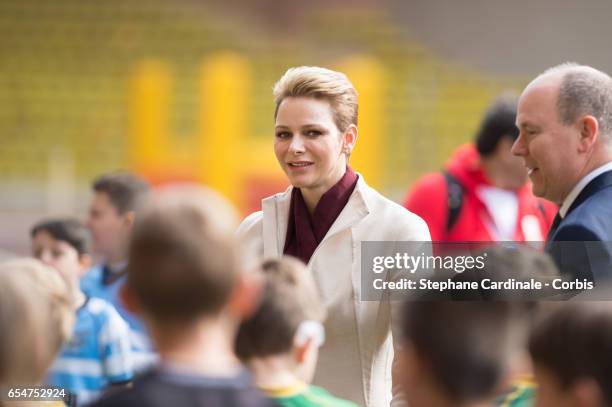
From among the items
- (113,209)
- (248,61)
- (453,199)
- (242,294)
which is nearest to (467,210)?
(453,199)

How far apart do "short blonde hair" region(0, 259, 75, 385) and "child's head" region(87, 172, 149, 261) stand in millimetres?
1908

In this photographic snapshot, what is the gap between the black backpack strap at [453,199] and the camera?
392 centimetres

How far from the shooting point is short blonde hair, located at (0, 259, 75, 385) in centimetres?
175

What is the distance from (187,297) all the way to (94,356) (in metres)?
1.50

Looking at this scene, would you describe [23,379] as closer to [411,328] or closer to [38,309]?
[38,309]

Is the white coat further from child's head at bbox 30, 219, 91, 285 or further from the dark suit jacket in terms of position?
child's head at bbox 30, 219, 91, 285

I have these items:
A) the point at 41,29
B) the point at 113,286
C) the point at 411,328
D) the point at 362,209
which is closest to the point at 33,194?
the point at 41,29

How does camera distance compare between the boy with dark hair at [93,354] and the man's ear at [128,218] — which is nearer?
the boy with dark hair at [93,354]

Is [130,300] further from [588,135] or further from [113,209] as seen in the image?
[113,209]

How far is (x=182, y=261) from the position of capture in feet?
4.57

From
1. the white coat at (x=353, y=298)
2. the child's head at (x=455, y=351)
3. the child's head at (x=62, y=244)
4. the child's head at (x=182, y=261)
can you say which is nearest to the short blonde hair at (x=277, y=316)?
the child's head at (x=455, y=351)

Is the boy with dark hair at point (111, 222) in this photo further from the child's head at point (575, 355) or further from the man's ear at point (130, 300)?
the child's head at point (575, 355)

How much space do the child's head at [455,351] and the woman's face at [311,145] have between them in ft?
3.26

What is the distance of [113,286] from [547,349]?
2325mm
